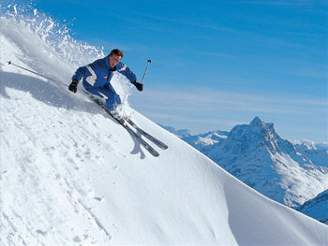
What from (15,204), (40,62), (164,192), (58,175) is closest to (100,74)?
(40,62)

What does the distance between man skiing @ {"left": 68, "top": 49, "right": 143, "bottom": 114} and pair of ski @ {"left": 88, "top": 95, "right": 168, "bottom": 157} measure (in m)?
0.18

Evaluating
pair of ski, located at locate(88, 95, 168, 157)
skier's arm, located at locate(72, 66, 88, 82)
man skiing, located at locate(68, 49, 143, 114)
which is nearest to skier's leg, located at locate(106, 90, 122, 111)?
man skiing, located at locate(68, 49, 143, 114)

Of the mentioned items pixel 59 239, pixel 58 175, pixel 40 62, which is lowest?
pixel 59 239

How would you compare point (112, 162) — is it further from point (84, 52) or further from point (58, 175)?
point (84, 52)

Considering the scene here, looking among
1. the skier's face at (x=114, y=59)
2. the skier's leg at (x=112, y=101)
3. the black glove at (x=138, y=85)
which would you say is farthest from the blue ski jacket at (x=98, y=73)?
the black glove at (x=138, y=85)

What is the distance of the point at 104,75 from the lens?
610 inches

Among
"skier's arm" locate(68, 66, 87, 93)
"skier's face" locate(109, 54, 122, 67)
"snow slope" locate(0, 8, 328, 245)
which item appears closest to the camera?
"snow slope" locate(0, 8, 328, 245)

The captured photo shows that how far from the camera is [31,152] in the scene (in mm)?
10859

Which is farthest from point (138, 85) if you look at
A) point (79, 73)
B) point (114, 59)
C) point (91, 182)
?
point (91, 182)

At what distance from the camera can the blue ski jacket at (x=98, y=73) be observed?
580 inches

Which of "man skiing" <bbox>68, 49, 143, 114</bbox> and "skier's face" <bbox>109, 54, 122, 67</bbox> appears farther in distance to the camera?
"skier's face" <bbox>109, 54, 122, 67</bbox>

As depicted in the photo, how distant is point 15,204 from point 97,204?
246 centimetres

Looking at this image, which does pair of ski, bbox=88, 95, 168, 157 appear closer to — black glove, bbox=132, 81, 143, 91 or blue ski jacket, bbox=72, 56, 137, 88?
blue ski jacket, bbox=72, 56, 137, 88

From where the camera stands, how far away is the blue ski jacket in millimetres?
14734
